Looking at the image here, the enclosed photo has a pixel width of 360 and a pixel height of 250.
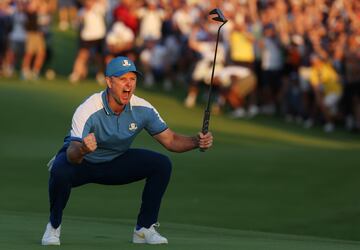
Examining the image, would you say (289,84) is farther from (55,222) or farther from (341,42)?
(55,222)

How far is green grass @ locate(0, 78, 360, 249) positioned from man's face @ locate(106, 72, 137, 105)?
3.71 feet

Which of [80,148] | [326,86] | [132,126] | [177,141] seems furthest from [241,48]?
[80,148]

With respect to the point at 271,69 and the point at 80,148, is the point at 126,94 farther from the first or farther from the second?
the point at 271,69

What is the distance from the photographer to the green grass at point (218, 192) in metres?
10.2

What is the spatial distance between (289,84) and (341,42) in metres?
2.32

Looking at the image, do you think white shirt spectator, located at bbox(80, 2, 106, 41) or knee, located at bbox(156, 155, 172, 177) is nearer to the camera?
knee, located at bbox(156, 155, 172, 177)

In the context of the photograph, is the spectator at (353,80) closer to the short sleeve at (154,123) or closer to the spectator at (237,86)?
the spectator at (237,86)

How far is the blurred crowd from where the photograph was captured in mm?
23812

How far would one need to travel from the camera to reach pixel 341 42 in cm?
2333

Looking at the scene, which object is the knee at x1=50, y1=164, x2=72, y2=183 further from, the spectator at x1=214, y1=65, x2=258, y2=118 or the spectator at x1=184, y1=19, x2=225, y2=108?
Result: the spectator at x1=184, y1=19, x2=225, y2=108

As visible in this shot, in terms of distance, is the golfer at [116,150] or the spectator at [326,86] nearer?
the golfer at [116,150]

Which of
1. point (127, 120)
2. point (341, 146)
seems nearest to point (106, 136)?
point (127, 120)

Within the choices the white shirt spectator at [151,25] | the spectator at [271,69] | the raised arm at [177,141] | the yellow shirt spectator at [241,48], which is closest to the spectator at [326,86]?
the spectator at [271,69]

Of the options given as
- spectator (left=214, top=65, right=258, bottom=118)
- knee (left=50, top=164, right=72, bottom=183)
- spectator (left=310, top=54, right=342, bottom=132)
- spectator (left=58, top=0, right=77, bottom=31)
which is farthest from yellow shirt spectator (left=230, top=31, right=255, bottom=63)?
knee (left=50, top=164, right=72, bottom=183)
